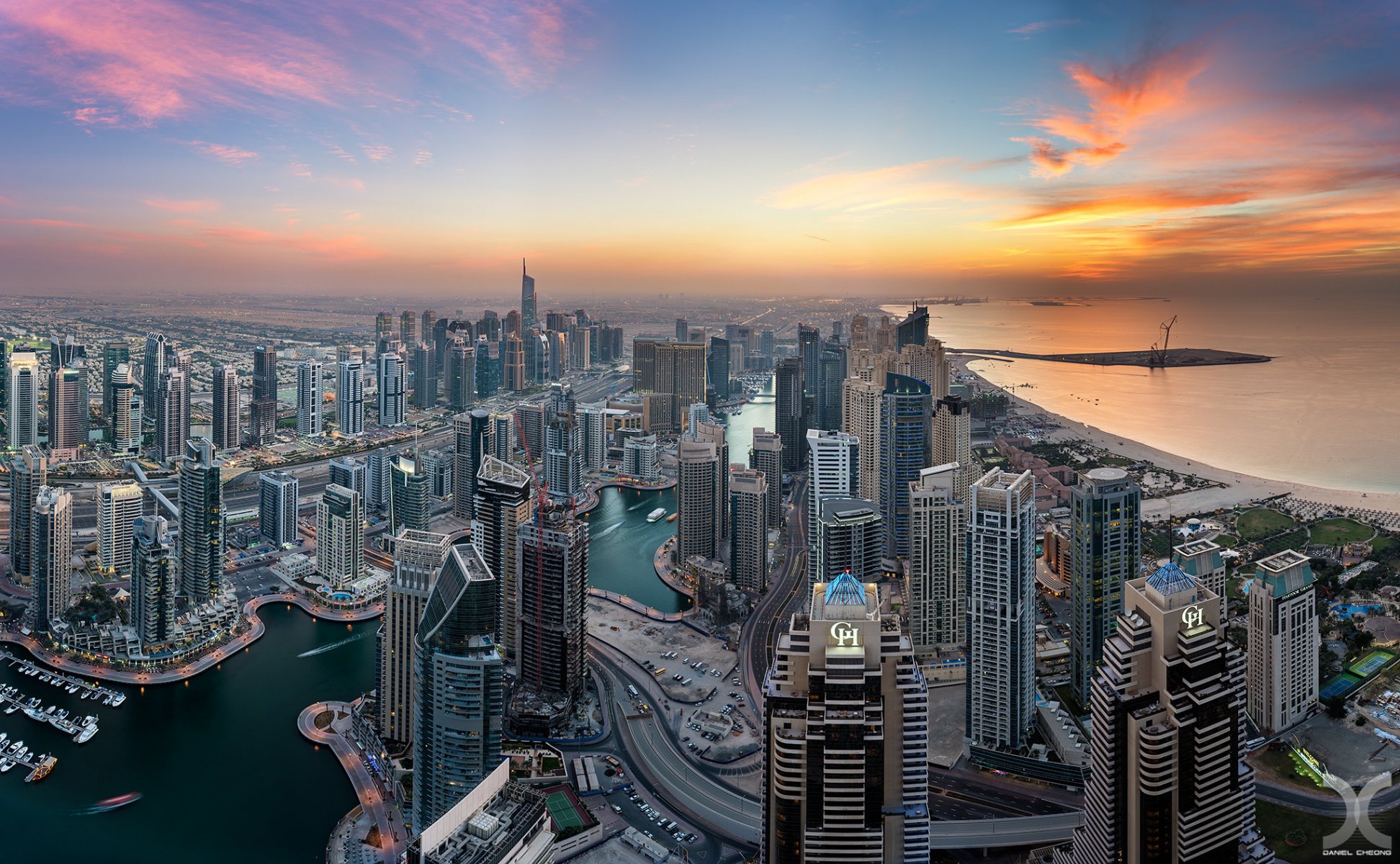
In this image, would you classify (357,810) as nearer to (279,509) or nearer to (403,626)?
(403,626)

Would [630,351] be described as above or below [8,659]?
above

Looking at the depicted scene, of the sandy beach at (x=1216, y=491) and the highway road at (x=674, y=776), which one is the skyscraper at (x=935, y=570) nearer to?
the highway road at (x=674, y=776)

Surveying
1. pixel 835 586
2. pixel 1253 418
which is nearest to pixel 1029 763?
pixel 835 586

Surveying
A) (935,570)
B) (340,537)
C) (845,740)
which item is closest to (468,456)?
(340,537)

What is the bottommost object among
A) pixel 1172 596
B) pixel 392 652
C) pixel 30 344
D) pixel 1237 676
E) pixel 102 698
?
pixel 102 698

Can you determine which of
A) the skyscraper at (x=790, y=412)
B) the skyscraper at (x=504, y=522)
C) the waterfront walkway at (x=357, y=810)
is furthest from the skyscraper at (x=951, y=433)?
the waterfront walkway at (x=357, y=810)

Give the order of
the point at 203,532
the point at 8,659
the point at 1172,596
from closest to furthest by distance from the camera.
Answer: the point at 1172,596 < the point at 8,659 < the point at 203,532

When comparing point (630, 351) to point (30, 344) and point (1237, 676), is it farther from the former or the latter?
point (1237, 676)
